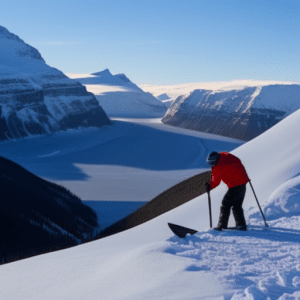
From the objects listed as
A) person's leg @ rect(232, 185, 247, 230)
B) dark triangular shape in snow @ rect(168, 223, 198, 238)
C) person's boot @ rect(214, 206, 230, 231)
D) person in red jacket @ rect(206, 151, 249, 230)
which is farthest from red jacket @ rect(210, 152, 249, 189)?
dark triangular shape in snow @ rect(168, 223, 198, 238)

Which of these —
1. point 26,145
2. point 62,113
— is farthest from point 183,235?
point 62,113

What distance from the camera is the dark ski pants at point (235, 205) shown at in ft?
28.8

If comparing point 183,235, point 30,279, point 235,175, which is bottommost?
point 30,279

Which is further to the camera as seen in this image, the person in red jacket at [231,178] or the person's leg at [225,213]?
the person's leg at [225,213]

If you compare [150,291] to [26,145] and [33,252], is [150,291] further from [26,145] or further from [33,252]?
[26,145]

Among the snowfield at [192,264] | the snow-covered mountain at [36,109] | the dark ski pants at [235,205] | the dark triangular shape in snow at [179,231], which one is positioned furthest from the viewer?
the snow-covered mountain at [36,109]

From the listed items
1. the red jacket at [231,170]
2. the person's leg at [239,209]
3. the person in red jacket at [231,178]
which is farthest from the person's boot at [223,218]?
the red jacket at [231,170]

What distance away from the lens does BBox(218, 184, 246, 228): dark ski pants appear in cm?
877

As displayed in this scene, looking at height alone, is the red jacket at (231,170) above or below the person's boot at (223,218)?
above

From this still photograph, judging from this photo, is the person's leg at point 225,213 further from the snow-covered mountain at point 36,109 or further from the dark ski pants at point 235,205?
the snow-covered mountain at point 36,109

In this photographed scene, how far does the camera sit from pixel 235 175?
870 cm

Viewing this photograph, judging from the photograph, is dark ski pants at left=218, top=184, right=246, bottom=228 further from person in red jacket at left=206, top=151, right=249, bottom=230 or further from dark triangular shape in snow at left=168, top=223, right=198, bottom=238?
dark triangular shape in snow at left=168, top=223, right=198, bottom=238

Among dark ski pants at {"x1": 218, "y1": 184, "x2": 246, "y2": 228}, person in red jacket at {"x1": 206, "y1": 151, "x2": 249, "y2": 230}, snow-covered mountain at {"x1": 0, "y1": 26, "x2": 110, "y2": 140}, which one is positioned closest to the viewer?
person in red jacket at {"x1": 206, "y1": 151, "x2": 249, "y2": 230}

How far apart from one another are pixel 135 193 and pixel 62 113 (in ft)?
424
